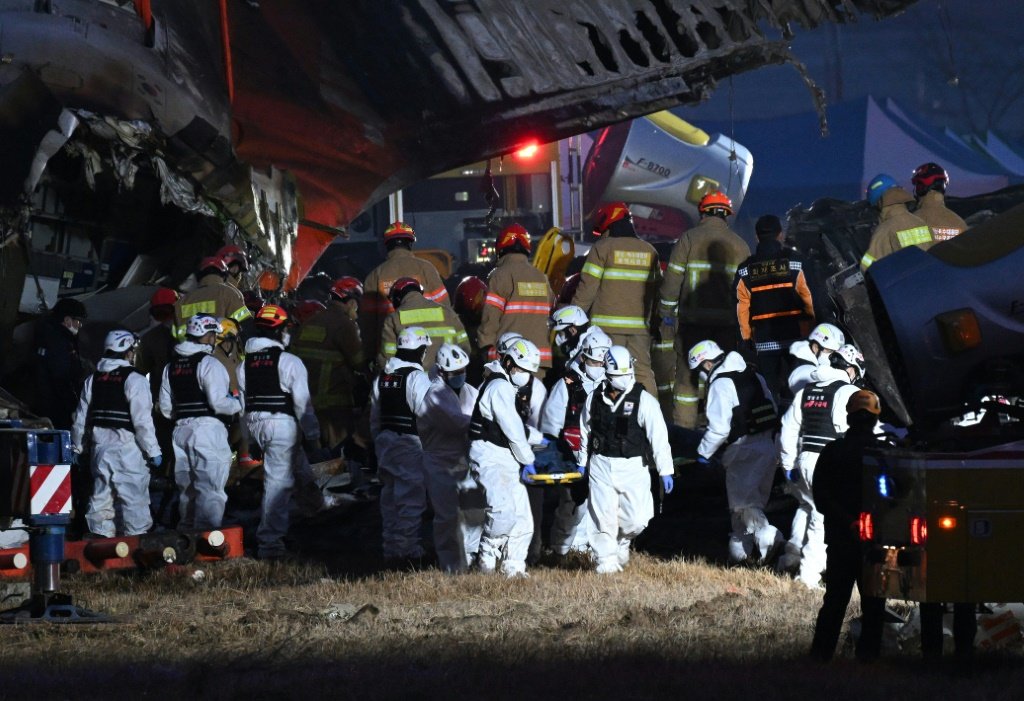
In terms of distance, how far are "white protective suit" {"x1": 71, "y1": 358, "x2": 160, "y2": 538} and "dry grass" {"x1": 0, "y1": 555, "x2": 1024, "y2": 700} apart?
2.01m

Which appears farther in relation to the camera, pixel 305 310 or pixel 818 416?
pixel 305 310

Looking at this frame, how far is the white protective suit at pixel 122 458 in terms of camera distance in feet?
43.4

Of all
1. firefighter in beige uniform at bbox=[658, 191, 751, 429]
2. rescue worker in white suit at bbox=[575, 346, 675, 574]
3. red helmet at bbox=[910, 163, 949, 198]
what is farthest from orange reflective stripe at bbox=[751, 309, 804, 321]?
rescue worker in white suit at bbox=[575, 346, 675, 574]

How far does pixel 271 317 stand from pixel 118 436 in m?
1.52

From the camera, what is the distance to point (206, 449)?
1307cm

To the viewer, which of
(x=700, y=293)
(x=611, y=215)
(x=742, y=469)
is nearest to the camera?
(x=742, y=469)

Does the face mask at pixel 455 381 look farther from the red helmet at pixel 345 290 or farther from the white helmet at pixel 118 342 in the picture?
the red helmet at pixel 345 290

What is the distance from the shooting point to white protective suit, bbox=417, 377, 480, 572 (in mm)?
11938

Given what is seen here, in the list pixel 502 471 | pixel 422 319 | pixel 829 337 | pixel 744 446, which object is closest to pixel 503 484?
pixel 502 471

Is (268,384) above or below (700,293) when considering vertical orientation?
below

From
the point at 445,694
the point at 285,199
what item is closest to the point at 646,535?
the point at 285,199

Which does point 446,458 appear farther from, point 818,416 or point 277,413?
point 818,416

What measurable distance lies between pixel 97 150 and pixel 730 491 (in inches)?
241

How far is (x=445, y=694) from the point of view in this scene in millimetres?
6797
